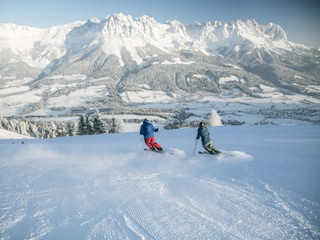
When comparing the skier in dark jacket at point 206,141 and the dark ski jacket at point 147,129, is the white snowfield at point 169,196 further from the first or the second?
the dark ski jacket at point 147,129

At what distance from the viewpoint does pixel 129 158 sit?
16.0m

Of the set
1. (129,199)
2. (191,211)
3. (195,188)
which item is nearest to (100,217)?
(129,199)

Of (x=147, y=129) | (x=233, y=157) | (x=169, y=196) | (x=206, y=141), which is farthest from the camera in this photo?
(x=147, y=129)

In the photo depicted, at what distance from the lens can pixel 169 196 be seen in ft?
32.3

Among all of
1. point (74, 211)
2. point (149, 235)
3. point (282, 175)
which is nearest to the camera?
point (149, 235)

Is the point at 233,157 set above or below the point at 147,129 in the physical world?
below

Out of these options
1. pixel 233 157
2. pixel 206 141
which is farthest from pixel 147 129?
pixel 233 157

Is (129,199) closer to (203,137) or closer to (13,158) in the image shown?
(203,137)

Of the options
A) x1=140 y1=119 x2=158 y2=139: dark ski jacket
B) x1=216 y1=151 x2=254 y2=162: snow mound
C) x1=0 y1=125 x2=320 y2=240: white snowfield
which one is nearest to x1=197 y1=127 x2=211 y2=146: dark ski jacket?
x1=0 y1=125 x2=320 y2=240: white snowfield

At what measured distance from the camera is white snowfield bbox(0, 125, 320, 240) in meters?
7.74

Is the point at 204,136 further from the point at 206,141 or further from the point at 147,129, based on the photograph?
the point at 147,129

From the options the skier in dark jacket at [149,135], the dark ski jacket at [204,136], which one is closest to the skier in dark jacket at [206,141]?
the dark ski jacket at [204,136]

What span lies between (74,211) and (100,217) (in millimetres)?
1152

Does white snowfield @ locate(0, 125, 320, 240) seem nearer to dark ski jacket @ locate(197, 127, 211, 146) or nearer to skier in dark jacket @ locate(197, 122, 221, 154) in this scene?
skier in dark jacket @ locate(197, 122, 221, 154)
